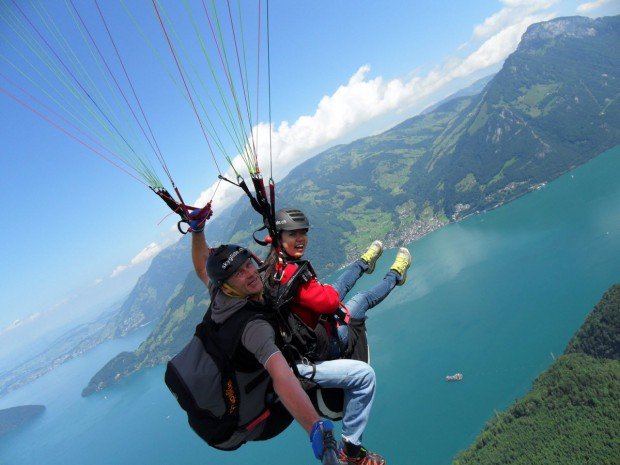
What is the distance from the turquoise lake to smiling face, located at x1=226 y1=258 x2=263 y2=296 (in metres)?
46.2

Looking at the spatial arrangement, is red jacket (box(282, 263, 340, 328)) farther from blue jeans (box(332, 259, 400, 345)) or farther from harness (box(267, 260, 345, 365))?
blue jeans (box(332, 259, 400, 345))

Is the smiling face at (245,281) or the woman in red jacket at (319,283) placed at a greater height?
the smiling face at (245,281)

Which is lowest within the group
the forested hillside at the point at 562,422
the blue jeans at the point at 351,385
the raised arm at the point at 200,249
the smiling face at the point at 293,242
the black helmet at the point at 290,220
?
the forested hillside at the point at 562,422

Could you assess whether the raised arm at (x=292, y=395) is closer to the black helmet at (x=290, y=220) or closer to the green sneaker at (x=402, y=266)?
Answer: the black helmet at (x=290, y=220)

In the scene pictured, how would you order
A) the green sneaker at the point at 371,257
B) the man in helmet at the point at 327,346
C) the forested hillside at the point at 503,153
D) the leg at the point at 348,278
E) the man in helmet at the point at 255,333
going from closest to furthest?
the man in helmet at the point at 255,333, the man in helmet at the point at 327,346, the leg at the point at 348,278, the green sneaker at the point at 371,257, the forested hillside at the point at 503,153

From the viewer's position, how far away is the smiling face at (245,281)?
294 centimetres

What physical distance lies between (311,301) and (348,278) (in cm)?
183

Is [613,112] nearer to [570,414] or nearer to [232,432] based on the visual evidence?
[570,414]

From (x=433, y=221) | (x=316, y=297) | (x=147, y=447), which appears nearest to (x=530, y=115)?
(x=433, y=221)

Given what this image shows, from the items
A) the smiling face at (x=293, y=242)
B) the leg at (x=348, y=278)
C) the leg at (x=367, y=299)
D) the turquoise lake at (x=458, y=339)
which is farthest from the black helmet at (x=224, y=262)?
the turquoise lake at (x=458, y=339)

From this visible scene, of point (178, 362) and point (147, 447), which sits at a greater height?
point (178, 362)

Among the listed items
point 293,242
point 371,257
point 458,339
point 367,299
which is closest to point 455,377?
point 458,339

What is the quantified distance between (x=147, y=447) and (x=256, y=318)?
285 feet

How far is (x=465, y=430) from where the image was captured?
42.9 m
